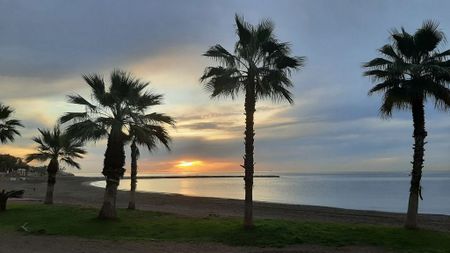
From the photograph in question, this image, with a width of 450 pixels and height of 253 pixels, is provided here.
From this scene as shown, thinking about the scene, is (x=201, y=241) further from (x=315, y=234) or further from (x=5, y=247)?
(x=5, y=247)

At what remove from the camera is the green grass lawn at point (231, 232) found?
17.6 metres

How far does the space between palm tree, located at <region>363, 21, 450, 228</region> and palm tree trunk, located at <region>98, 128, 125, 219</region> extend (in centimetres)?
1166

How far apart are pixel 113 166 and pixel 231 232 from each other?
7403 mm

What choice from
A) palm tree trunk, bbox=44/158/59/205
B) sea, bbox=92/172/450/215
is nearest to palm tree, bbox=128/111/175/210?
palm tree trunk, bbox=44/158/59/205

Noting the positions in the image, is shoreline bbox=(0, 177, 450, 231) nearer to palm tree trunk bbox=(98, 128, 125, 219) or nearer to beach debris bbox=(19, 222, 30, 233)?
palm tree trunk bbox=(98, 128, 125, 219)

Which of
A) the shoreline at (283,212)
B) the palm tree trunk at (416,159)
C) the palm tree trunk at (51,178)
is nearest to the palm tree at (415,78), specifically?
the palm tree trunk at (416,159)

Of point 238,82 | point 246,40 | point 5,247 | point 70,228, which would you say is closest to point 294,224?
point 238,82

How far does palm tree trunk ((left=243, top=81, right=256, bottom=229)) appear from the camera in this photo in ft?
65.5

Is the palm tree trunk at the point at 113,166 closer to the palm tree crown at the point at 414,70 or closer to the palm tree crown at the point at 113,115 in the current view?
the palm tree crown at the point at 113,115

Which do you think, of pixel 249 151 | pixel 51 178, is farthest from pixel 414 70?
pixel 51 178

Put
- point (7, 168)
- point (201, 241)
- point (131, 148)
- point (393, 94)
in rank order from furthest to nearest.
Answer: point (7, 168)
point (131, 148)
point (393, 94)
point (201, 241)

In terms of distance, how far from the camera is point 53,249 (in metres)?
15.8

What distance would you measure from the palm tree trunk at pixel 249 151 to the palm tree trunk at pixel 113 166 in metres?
6.62

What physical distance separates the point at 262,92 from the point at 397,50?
5.84 meters
